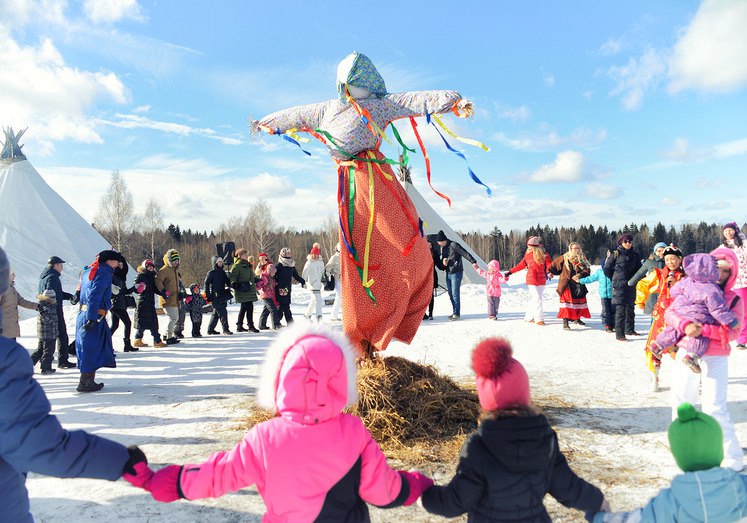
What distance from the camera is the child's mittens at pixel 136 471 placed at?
73.0 inches

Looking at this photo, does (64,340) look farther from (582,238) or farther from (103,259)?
(582,238)

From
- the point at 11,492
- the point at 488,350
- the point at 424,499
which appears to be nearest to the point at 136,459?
the point at 11,492

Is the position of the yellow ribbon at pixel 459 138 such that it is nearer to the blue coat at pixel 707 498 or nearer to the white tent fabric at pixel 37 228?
the blue coat at pixel 707 498

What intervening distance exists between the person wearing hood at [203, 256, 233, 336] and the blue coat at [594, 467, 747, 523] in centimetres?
947

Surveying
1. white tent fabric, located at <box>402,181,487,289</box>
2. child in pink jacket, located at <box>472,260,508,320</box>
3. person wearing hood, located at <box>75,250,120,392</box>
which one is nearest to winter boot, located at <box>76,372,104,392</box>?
person wearing hood, located at <box>75,250,120,392</box>

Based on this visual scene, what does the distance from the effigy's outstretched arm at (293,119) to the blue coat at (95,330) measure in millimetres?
3002

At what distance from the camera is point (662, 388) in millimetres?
5461

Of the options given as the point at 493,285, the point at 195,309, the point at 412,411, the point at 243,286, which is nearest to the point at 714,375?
the point at 412,411

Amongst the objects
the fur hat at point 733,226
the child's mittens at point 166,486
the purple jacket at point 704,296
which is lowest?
→ the child's mittens at point 166,486

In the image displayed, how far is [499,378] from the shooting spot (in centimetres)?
195

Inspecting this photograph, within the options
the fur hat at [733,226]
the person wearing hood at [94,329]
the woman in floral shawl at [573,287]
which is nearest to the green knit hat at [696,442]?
the person wearing hood at [94,329]

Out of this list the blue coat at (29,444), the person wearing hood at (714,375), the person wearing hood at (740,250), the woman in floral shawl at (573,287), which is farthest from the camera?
the woman in floral shawl at (573,287)

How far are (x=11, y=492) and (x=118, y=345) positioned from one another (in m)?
8.31

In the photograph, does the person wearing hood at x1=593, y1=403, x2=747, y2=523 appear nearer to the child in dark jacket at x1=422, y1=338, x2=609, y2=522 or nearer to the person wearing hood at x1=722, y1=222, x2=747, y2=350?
the child in dark jacket at x1=422, y1=338, x2=609, y2=522
